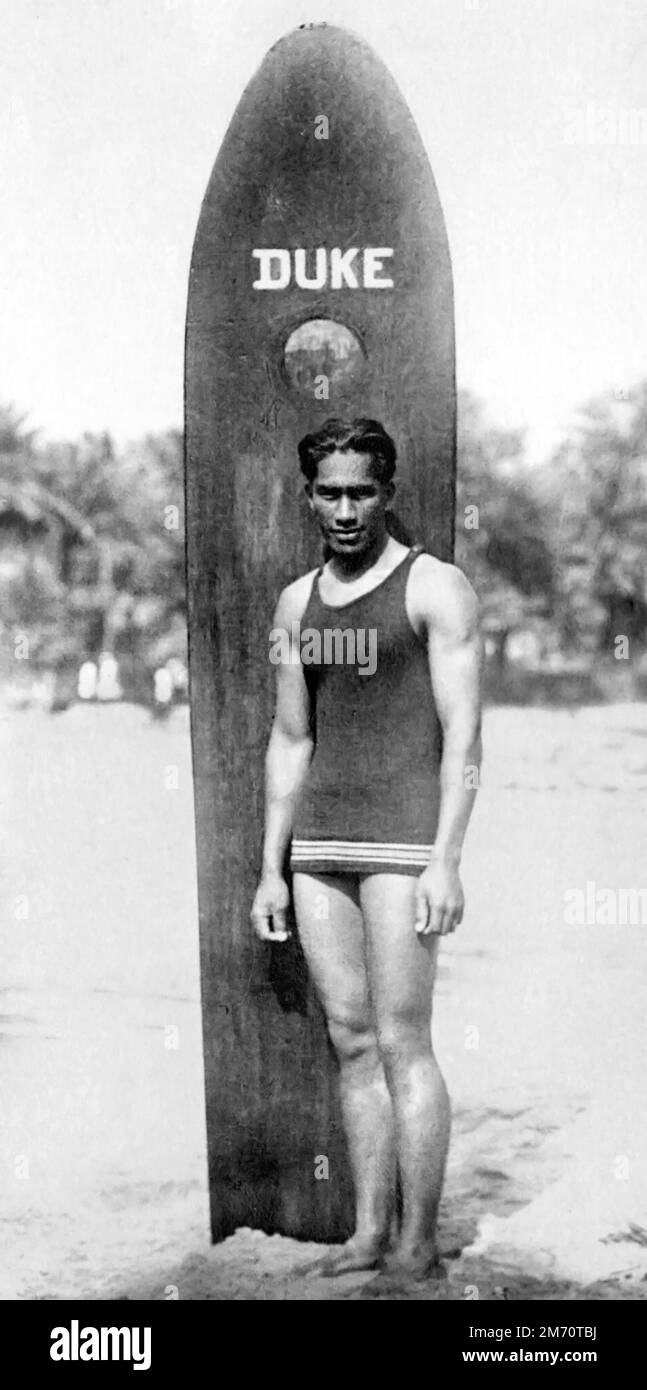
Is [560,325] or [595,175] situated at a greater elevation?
[595,175]

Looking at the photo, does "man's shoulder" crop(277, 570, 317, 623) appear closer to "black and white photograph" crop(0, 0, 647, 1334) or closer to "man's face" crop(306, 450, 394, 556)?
"black and white photograph" crop(0, 0, 647, 1334)

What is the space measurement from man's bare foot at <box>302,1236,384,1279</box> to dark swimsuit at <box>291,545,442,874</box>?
94 centimetres

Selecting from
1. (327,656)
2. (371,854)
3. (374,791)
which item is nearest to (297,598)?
(327,656)

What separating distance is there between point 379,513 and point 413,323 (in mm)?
478

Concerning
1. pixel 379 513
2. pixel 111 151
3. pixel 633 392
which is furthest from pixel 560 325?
pixel 111 151

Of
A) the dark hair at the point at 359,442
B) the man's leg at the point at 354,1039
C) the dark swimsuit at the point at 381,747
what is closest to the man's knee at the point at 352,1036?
the man's leg at the point at 354,1039

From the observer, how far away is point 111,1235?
513cm

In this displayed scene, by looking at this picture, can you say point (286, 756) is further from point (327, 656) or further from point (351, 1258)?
point (351, 1258)

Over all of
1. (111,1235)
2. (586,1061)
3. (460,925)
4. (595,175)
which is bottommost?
(111,1235)

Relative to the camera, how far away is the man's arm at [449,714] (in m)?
4.88

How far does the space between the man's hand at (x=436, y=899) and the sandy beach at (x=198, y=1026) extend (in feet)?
0.36

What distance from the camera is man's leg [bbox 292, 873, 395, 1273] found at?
4.91 metres

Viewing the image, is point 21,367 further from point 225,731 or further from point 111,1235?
point 111,1235

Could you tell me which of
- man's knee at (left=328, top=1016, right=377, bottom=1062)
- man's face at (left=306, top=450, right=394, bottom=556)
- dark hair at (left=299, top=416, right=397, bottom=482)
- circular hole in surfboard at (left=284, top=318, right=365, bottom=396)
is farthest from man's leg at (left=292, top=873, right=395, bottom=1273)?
circular hole in surfboard at (left=284, top=318, right=365, bottom=396)
